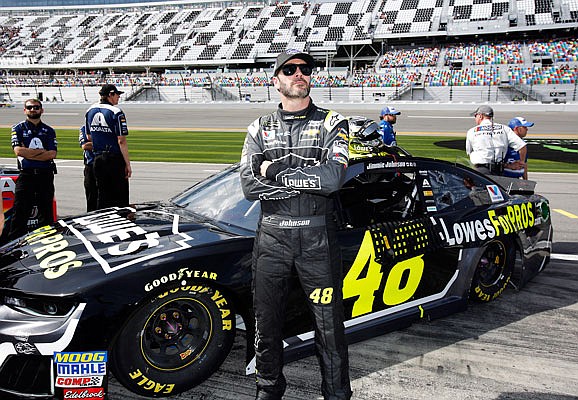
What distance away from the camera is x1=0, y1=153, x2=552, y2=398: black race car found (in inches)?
94.3

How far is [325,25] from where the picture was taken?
5231 centimetres

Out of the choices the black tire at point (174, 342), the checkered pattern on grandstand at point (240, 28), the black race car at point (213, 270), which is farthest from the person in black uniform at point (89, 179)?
the checkered pattern on grandstand at point (240, 28)

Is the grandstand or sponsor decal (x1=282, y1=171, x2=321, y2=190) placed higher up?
the grandstand

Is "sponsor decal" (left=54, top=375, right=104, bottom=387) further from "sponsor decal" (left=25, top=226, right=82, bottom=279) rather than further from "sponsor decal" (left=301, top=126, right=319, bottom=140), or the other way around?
"sponsor decal" (left=301, top=126, right=319, bottom=140)

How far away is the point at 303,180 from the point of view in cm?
223

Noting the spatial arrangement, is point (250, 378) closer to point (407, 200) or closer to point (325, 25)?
point (407, 200)

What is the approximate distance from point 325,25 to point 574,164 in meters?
44.2

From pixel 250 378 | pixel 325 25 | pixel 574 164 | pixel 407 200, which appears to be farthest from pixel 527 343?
pixel 325 25

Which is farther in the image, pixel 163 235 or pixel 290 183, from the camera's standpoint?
pixel 163 235

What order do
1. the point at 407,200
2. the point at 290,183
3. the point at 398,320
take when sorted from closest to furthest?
the point at 290,183 < the point at 398,320 < the point at 407,200

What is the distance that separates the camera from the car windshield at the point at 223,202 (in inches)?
127

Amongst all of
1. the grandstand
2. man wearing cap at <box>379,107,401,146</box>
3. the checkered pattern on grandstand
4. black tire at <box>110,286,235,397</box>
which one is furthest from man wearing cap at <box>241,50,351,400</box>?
the checkered pattern on grandstand

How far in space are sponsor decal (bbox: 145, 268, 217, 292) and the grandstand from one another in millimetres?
33574

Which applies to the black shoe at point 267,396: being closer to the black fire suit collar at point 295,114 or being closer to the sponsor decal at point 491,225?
the black fire suit collar at point 295,114
